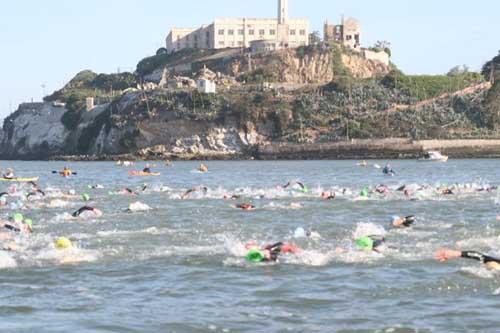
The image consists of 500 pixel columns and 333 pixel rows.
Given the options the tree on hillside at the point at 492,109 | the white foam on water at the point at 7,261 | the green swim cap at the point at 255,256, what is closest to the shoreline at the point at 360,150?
the tree on hillside at the point at 492,109

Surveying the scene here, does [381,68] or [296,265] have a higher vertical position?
[381,68]

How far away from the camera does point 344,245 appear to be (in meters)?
28.1

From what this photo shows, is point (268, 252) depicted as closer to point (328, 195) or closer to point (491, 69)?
point (328, 195)

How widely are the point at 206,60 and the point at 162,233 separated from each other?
16431cm

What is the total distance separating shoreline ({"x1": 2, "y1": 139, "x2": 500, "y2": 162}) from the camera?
13938 cm

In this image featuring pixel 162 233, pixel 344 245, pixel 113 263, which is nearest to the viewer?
pixel 113 263

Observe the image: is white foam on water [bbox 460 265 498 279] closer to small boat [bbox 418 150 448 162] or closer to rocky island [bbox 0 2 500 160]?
small boat [bbox 418 150 448 162]

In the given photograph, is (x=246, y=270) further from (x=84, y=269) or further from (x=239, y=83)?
(x=239, y=83)

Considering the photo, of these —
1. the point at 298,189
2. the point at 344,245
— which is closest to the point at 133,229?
the point at 344,245

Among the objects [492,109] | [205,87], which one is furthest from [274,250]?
[205,87]

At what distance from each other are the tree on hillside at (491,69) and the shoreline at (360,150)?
116 ft

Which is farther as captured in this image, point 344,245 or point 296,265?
point 344,245

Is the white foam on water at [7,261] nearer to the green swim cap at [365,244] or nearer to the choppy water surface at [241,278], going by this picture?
the choppy water surface at [241,278]

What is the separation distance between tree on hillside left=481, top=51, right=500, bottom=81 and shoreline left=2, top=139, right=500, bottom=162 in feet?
116
